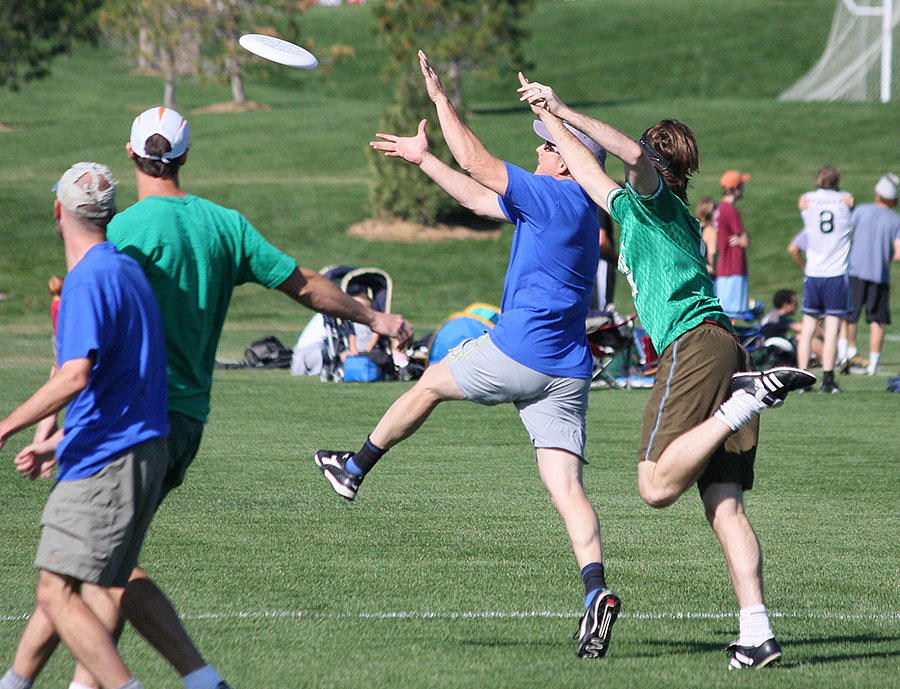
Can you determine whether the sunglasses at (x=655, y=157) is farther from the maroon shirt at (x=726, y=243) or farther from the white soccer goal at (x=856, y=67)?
the white soccer goal at (x=856, y=67)

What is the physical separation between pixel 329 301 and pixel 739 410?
5.47 ft

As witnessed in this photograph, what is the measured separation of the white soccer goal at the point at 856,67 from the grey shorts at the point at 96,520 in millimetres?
45417

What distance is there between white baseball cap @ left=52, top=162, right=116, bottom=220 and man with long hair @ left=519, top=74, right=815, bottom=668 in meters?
1.86

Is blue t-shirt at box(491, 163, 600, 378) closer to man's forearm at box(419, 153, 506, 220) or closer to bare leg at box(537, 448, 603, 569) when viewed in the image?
man's forearm at box(419, 153, 506, 220)

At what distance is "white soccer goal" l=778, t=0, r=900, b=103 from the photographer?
47438mm

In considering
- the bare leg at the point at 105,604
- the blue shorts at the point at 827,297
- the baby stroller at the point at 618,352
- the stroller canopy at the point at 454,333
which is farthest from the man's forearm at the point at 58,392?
the blue shorts at the point at 827,297

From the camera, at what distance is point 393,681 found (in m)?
4.74

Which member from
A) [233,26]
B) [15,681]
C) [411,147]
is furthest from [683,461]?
[233,26]

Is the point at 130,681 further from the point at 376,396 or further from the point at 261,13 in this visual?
the point at 261,13

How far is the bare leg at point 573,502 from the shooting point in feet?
17.5

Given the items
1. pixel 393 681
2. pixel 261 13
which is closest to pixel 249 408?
pixel 393 681

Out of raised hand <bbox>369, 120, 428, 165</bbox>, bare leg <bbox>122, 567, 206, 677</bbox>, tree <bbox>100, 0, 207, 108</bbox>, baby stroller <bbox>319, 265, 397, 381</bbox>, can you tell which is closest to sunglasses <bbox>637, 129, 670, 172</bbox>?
raised hand <bbox>369, 120, 428, 165</bbox>

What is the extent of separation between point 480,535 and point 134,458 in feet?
11.8

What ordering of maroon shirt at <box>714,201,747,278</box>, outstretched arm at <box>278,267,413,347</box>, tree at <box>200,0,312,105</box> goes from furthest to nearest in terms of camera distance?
tree at <box>200,0,312,105</box> < maroon shirt at <box>714,201,747,278</box> < outstretched arm at <box>278,267,413,347</box>
